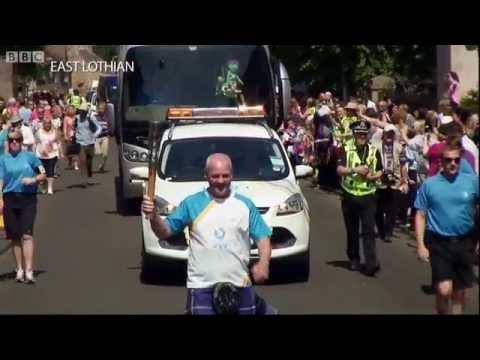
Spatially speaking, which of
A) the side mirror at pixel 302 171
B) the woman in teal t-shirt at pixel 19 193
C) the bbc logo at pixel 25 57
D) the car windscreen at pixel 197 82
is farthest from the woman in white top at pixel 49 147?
the side mirror at pixel 302 171

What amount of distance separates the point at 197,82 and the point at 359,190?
6.64 ft

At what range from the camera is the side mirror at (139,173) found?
10.8m

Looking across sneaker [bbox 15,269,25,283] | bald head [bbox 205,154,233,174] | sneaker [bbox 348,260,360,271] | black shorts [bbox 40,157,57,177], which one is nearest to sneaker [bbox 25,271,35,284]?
sneaker [bbox 15,269,25,283]

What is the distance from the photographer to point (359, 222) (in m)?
11.3

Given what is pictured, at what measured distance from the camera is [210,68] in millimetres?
12641

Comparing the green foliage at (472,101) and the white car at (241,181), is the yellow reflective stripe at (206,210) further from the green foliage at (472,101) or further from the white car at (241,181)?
the green foliage at (472,101)

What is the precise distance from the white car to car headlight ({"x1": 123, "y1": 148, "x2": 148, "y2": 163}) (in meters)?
0.12

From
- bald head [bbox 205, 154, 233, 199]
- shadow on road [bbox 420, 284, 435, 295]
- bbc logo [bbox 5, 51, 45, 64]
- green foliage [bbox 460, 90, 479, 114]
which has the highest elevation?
bbc logo [bbox 5, 51, 45, 64]

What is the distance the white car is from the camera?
1098 cm

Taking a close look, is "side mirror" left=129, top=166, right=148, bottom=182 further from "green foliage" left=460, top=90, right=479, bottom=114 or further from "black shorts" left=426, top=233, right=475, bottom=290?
"green foliage" left=460, top=90, right=479, bottom=114

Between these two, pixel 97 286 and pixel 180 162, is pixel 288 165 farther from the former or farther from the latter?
pixel 97 286

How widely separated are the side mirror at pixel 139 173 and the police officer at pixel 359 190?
135cm
